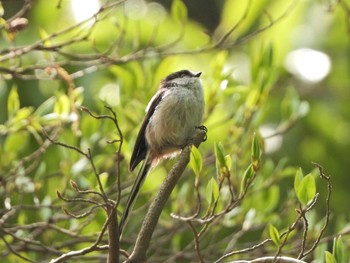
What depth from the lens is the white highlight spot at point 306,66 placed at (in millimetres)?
7039

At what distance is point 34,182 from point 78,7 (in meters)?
1.64

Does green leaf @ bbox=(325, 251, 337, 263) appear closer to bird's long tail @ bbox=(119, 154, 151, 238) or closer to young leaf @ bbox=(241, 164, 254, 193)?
young leaf @ bbox=(241, 164, 254, 193)

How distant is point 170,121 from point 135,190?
0.76 metres

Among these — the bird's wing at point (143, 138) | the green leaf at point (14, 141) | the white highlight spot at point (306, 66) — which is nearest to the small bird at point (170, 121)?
the bird's wing at point (143, 138)

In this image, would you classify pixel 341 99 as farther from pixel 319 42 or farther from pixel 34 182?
pixel 34 182

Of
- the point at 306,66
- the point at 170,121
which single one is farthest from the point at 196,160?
the point at 306,66

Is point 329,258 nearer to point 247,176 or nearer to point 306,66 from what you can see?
point 247,176

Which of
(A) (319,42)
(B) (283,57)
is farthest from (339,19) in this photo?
(B) (283,57)

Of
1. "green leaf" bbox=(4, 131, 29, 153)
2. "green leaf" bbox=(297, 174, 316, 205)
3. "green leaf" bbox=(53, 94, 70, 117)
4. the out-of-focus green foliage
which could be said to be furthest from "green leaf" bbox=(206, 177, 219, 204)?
"green leaf" bbox=(4, 131, 29, 153)

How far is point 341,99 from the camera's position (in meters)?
7.29

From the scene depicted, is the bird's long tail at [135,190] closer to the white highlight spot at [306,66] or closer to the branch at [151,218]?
the branch at [151,218]

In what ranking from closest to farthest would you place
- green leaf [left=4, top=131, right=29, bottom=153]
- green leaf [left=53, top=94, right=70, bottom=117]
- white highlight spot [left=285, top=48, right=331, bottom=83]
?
green leaf [left=53, top=94, right=70, bottom=117], green leaf [left=4, top=131, right=29, bottom=153], white highlight spot [left=285, top=48, right=331, bottom=83]

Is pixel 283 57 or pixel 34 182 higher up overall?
pixel 34 182

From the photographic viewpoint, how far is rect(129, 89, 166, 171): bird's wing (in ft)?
14.9
